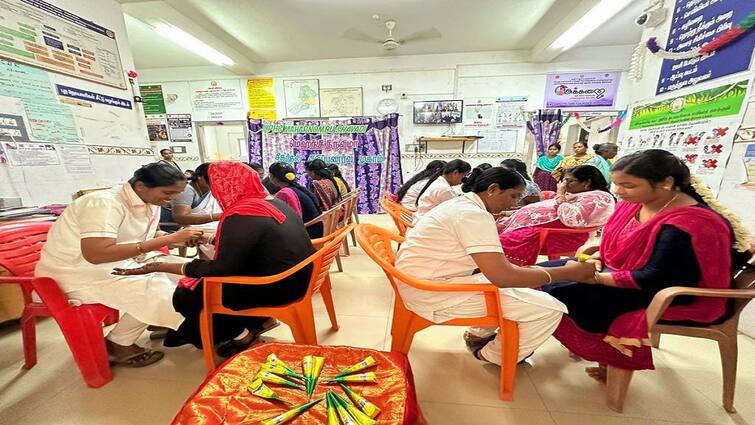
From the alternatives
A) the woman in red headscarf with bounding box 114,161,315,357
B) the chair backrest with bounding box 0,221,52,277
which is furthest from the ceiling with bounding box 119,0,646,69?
the woman in red headscarf with bounding box 114,161,315,357

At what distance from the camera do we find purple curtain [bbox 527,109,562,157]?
4.88 metres

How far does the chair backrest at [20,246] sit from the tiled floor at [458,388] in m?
0.48

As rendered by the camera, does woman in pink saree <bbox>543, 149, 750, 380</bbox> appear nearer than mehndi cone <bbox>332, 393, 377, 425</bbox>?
No

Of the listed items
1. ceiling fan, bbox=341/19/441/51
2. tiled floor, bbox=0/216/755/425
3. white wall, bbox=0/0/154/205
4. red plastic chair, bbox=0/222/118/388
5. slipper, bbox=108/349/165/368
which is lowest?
tiled floor, bbox=0/216/755/425

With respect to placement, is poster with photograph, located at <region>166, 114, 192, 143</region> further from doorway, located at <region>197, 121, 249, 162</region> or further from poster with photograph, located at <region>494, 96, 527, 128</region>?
poster with photograph, located at <region>494, 96, 527, 128</region>

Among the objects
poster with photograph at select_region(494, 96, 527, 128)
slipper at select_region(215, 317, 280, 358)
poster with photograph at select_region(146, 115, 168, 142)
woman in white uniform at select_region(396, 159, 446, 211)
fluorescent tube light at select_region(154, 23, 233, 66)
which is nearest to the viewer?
slipper at select_region(215, 317, 280, 358)

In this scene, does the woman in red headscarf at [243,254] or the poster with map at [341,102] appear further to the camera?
the poster with map at [341,102]

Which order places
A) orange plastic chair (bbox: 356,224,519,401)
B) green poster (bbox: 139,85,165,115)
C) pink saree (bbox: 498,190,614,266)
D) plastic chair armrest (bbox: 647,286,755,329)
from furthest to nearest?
green poster (bbox: 139,85,165,115) < pink saree (bbox: 498,190,614,266) < orange plastic chair (bbox: 356,224,519,401) < plastic chair armrest (bbox: 647,286,755,329)

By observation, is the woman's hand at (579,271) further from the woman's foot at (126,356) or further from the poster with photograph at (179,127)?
the poster with photograph at (179,127)

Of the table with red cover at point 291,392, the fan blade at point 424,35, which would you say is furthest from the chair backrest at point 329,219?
the fan blade at point 424,35

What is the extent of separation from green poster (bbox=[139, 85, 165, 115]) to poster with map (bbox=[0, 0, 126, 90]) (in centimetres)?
354

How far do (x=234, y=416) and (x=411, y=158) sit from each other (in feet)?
17.5

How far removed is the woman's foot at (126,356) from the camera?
1453 millimetres

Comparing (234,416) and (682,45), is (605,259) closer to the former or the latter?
(234,416)
